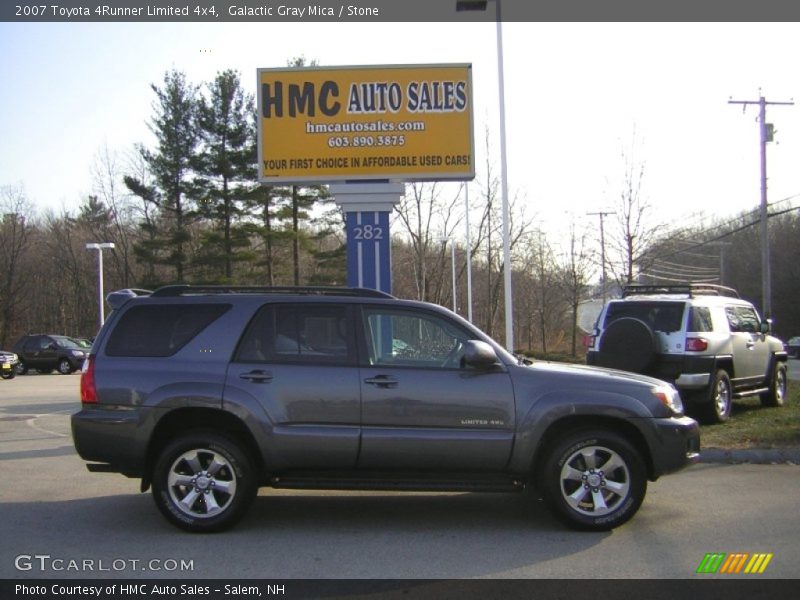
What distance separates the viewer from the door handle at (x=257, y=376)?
5988mm

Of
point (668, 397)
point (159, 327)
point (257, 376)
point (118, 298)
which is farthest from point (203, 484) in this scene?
point (668, 397)

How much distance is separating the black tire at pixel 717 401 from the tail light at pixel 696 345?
463mm

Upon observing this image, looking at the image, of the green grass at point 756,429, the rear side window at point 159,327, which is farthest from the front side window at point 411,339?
the green grass at point 756,429

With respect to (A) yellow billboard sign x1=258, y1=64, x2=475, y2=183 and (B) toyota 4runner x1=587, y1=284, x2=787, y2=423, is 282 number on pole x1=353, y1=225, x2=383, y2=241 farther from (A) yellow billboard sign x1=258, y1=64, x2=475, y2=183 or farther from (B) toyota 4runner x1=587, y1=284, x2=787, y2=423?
(B) toyota 4runner x1=587, y1=284, x2=787, y2=423

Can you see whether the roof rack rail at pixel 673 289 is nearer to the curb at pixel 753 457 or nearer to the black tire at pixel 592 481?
the curb at pixel 753 457

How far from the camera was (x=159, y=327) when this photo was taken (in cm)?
623

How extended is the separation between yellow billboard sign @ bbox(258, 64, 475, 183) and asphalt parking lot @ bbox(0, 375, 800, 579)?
6758mm

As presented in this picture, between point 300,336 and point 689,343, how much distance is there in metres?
7.19

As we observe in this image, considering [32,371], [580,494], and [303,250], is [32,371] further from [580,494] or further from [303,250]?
[580,494]

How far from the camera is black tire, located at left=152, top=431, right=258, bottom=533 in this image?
5922 mm

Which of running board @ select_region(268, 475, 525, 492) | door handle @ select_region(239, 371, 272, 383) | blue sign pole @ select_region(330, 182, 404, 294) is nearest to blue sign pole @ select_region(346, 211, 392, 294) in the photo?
blue sign pole @ select_region(330, 182, 404, 294)

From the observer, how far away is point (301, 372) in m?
6.02

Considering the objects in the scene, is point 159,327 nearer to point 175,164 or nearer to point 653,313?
point 653,313

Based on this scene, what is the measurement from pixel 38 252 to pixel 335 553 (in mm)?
59861
